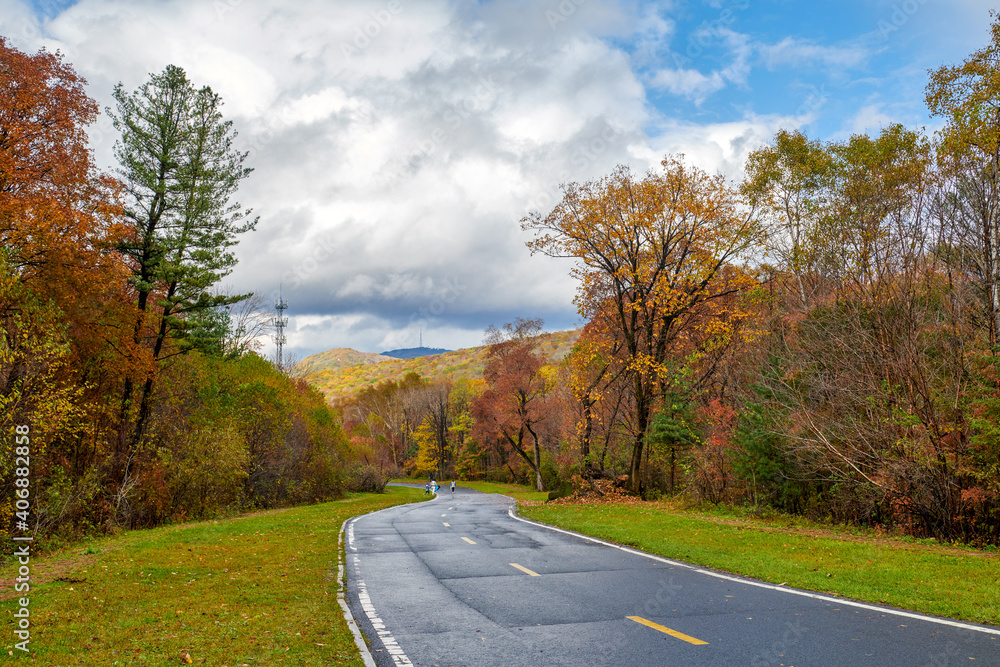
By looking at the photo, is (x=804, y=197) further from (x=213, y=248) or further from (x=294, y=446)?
(x=294, y=446)

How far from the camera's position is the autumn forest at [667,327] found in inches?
564

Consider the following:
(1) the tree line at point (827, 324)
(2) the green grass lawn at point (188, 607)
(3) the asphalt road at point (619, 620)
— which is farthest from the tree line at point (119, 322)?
(1) the tree line at point (827, 324)

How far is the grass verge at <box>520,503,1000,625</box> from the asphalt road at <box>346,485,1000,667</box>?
664 millimetres

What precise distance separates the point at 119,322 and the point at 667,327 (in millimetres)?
21513

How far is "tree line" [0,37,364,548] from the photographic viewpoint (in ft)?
50.3

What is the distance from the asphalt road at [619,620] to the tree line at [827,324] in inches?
275

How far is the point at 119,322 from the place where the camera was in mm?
22219

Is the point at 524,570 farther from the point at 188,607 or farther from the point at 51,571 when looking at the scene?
the point at 51,571

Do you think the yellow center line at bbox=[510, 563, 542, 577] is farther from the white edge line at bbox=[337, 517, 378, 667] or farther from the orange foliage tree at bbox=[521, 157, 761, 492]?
the orange foliage tree at bbox=[521, 157, 761, 492]

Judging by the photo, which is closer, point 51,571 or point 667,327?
point 51,571

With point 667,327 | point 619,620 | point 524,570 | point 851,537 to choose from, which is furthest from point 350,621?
point 667,327

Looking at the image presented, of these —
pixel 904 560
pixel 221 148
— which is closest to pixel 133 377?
pixel 221 148

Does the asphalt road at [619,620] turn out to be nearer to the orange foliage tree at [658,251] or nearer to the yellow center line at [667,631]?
the yellow center line at [667,631]

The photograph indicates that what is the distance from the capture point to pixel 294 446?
41.1 metres
